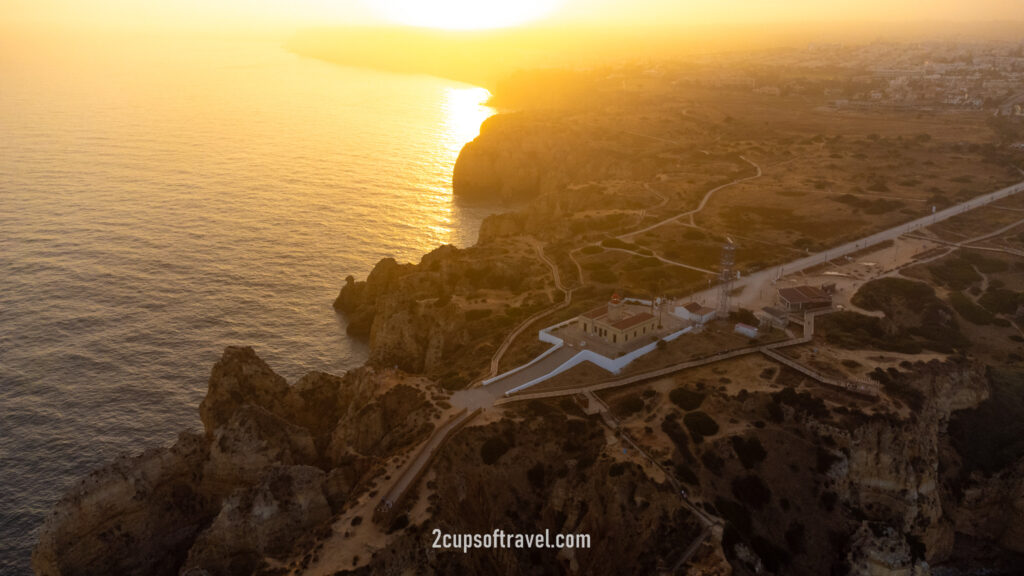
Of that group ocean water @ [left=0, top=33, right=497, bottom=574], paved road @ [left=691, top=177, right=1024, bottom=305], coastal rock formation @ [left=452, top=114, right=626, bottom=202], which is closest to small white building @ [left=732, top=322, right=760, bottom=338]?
paved road @ [left=691, top=177, right=1024, bottom=305]

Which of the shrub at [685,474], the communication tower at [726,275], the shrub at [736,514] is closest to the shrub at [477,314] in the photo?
the communication tower at [726,275]

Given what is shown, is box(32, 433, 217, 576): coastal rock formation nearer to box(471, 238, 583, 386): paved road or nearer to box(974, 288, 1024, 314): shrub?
box(471, 238, 583, 386): paved road

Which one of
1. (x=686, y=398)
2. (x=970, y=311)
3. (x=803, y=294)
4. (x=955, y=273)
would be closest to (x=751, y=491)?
(x=686, y=398)

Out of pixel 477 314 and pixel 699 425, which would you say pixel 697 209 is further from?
pixel 699 425

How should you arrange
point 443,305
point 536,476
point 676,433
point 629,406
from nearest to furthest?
point 536,476, point 676,433, point 629,406, point 443,305

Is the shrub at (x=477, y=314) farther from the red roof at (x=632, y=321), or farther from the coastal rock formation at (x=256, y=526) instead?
the coastal rock formation at (x=256, y=526)

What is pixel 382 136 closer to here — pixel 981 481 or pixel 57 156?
pixel 57 156
